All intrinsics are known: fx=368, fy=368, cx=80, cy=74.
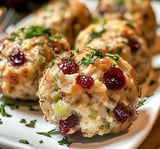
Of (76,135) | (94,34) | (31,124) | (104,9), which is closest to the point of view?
(76,135)

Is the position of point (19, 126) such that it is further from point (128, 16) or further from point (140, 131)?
point (128, 16)

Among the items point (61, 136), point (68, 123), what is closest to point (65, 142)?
point (61, 136)

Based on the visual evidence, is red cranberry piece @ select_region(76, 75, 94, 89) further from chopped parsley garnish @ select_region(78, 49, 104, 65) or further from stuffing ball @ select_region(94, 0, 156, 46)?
stuffing ball @ select_region(94, 0, 156, 46)

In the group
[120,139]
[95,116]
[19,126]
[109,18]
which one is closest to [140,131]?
[120,139]

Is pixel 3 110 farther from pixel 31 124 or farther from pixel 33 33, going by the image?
pixel 33 33

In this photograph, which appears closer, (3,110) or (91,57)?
(91,57)

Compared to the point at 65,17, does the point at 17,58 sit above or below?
below

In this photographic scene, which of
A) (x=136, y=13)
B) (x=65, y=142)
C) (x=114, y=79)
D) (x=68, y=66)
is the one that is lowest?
(x=65, y=142)

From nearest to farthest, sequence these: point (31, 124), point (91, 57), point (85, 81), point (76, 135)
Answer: point (85, 81) < point (76, 135) < point (91, 57) < point (31, 124)
